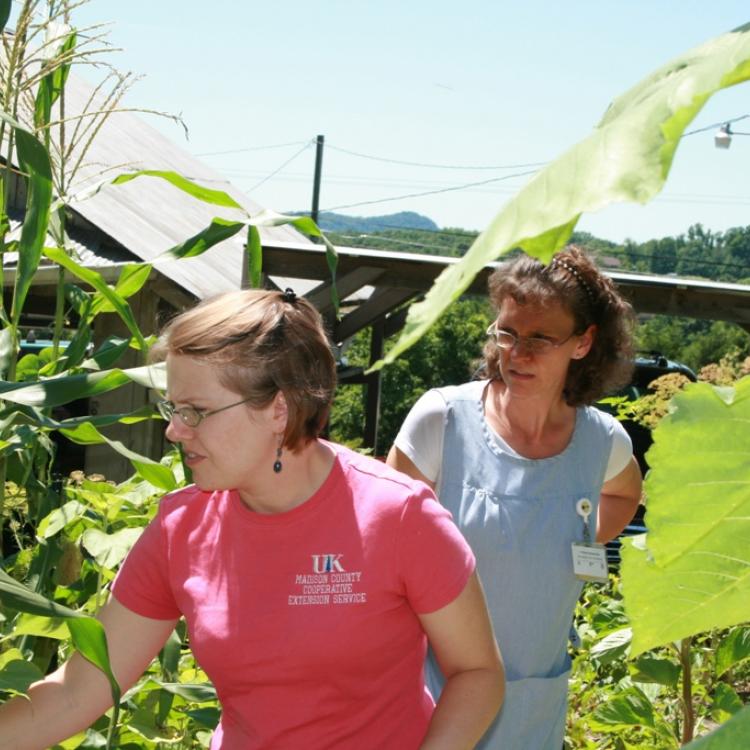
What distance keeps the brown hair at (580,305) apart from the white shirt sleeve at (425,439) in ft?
0.96

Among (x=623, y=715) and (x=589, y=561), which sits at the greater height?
(x=589, y=561)

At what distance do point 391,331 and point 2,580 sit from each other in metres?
12.6

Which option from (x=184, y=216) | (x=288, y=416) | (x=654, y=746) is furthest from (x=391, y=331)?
(x=288, y=416)

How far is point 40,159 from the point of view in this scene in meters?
1.89

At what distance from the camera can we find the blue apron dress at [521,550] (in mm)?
2535

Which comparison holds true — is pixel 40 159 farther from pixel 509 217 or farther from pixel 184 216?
pixel 184 216

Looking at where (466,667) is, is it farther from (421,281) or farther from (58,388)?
(421,281)

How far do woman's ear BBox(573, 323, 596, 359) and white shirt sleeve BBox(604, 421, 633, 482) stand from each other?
18 cm

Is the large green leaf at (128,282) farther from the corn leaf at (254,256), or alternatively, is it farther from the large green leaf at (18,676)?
the large green leaf at (18,676)

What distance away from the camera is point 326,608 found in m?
1.80

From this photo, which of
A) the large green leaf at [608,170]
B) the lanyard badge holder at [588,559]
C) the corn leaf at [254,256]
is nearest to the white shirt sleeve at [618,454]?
the lanyard badge holder at [588,559]

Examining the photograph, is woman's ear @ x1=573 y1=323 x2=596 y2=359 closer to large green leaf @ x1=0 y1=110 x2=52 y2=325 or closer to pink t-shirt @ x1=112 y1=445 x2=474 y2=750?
pink t-shirt @ x1=112 y1=445 x2=474 y2=750

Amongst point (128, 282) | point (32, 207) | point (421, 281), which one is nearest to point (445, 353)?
point (421, 281)

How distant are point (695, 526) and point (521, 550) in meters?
2.27
